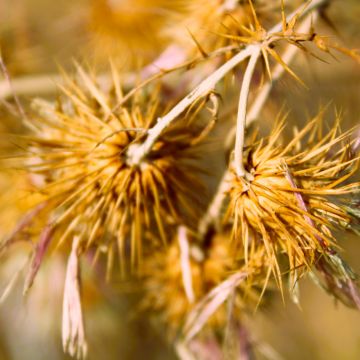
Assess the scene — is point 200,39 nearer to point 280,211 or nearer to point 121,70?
point 121,70

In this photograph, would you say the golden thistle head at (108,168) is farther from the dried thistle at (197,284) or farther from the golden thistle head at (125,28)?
the golden thistle head at (125,28)

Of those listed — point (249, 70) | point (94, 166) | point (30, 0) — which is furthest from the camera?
point (30, 0)

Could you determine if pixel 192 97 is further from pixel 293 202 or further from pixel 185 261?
pixel 185 261

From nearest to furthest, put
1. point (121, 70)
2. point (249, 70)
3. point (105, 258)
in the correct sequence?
point (249, 70), point (121, 70), point (105, 258)

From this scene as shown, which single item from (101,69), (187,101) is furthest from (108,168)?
(101,69)

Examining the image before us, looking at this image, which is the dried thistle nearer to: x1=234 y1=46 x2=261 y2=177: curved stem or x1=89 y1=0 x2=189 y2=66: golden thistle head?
x1=234 y1=46 x2=261 y2=177: curved stem

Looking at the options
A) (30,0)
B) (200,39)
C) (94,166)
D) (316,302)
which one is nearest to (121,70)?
(200,39)
